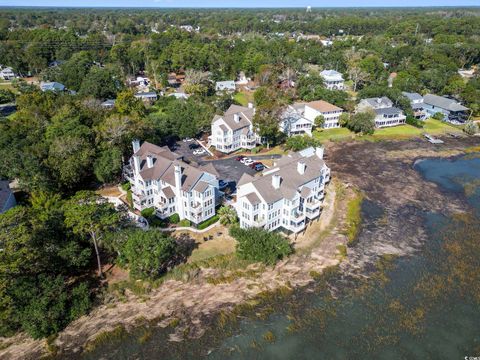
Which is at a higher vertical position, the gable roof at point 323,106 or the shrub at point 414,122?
the gable roof at point 323,106

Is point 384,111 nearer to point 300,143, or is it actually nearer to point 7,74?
point 300,143

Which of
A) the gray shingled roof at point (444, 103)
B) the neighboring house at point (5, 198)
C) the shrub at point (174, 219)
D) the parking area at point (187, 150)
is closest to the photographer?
the neighboring house at point (5, 198)

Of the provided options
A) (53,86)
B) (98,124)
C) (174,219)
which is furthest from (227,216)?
(53,86)

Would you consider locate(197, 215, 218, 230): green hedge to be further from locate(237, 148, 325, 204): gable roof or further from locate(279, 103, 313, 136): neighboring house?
locate(279, 103, 313, 136): neighboring house

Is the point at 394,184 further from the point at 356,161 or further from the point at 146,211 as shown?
the point at 146,211

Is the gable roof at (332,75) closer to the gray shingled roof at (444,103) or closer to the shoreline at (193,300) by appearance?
the gray shingled roof at (444,103)

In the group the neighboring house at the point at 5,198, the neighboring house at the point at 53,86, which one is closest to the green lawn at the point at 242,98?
the neighboring house at the point at 53,86
